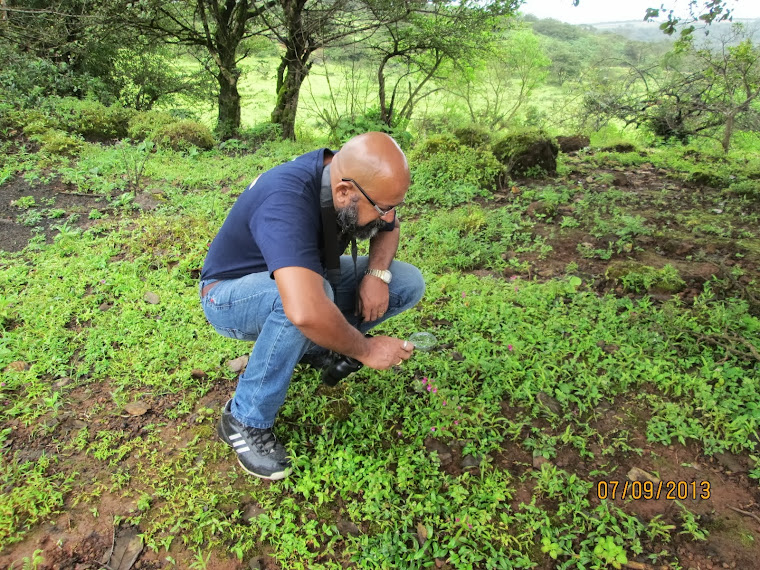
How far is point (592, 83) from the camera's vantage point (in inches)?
444

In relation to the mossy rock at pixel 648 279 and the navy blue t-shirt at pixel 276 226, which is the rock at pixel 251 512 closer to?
the navy blue t-shirt at pixel 276 226

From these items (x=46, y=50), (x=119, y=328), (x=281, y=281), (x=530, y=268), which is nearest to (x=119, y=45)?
(x=46, y=50)

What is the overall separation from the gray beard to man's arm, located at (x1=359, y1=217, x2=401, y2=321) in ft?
0.94

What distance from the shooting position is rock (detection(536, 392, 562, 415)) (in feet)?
8.59

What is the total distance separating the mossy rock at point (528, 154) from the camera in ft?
20.9

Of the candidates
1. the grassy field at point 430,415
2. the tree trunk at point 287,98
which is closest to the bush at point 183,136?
the tree trunk at point 287,98

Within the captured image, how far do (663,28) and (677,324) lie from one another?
7.48 ft

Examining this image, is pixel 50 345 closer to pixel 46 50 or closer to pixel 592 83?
pixel 46 50

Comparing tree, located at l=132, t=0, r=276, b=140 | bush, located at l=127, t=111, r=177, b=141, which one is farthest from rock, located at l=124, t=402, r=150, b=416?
tree, located at l=132, t=0, r=276, b=140

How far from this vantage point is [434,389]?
2.68m

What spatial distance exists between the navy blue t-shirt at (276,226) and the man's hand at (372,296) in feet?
0.76

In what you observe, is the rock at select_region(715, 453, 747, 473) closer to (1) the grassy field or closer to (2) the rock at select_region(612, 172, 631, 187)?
(1) the grassy field

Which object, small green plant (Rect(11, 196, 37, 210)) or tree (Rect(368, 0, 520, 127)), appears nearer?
small green plant (Rect(11, 196, 37, 210))

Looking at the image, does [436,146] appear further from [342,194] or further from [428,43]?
[342,194]
